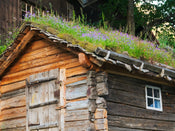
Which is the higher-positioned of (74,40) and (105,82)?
(74,40)

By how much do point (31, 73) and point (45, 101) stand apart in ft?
3.94

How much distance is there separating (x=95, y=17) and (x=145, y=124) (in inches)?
449

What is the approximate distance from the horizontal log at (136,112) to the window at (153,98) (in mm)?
169

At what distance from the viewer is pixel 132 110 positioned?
8.43 m

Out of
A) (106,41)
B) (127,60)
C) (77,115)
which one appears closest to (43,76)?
(77,115)

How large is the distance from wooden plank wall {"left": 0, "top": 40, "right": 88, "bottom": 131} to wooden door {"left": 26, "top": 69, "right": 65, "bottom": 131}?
0.72 feet

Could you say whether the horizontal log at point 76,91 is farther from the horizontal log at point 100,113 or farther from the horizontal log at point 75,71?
the horizontal log at point 100,113

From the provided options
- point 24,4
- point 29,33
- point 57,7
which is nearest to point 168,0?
point 57,7

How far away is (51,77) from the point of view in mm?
8766

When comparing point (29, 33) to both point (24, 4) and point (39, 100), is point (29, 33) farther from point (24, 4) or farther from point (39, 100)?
point (24, 4)

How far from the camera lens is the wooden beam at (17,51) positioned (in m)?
9.45

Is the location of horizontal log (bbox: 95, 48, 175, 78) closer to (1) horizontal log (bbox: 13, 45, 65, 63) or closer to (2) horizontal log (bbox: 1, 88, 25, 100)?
(1) horizontal log (bbox: 13, 45, 65, 63)

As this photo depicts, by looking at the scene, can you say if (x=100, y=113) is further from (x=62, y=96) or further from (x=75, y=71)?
(x=75, y=71)

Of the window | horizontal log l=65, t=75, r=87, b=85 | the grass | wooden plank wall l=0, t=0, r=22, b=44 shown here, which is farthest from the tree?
horizontal log l=65, t=75, r=87, b=85
